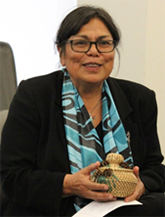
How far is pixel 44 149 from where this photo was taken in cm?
151

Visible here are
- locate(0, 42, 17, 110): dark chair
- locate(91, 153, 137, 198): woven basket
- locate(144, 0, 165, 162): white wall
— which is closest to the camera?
locate(91, 153, 137, 198): woven basket

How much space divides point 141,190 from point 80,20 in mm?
632

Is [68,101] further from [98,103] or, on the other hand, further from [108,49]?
[108,49]

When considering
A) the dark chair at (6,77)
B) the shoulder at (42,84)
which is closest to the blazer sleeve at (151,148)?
the shoulder at (42,84)

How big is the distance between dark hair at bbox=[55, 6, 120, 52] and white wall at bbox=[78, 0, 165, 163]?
3.45ft

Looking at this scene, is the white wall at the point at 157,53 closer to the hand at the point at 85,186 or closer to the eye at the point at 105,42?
the eye at the point at 105,42

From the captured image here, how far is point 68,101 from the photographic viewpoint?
1598 mm

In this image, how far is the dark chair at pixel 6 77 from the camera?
82.8 inches

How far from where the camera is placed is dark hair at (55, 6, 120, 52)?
153 cm

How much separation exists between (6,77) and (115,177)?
1.04 metres

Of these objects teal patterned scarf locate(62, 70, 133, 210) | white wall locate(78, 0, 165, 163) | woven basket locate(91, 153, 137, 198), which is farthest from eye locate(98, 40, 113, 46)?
white wall locate(78, 0, 165, 163)

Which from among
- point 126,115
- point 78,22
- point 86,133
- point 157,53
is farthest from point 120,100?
point 157,53

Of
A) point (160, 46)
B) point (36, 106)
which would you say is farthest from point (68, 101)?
point (160, 46)

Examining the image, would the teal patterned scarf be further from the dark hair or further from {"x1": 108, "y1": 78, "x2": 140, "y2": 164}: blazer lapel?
the dark hair
